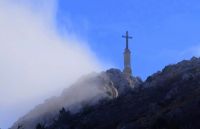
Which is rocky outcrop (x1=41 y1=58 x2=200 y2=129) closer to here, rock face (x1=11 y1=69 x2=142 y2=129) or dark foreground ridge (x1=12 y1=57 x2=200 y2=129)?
dark foreground ridge (x1=12 y1=57 x2=200 y2=129)

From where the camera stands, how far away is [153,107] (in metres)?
76.7

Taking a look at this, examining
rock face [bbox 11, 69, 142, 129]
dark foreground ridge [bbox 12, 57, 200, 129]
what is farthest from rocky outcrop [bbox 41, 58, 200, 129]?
rock face [bbox 11, 69, 142, 129]

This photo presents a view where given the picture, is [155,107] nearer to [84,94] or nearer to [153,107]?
[153,107]

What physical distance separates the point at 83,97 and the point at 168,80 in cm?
1783

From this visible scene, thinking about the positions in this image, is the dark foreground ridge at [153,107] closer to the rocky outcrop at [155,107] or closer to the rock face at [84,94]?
the rocky outcrop at [155,107]

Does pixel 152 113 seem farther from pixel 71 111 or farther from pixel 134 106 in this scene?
pixel 71 111

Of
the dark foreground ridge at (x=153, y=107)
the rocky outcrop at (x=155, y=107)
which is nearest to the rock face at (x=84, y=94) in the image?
the dark foreground ridge at (x=153, y=107)

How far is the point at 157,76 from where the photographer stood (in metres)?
93.8

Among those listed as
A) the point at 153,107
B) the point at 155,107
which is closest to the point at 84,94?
the point at 153,107

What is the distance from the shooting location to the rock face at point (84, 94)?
96.2 metres

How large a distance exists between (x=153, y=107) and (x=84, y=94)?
84.8ft

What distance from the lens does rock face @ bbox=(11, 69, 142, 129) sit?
9616 cm

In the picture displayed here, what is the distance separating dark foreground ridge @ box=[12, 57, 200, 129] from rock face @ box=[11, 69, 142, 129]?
3.52 m

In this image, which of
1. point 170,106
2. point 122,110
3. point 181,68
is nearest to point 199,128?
point 170,106
